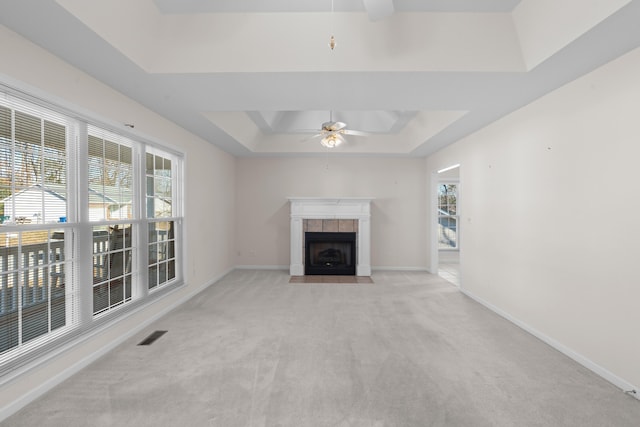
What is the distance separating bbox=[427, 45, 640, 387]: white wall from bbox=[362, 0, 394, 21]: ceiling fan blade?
195 cm

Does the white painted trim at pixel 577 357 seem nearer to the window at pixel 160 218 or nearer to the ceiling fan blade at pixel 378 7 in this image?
the ceiling fan blade at pixel 378 7

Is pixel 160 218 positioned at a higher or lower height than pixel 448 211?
lower

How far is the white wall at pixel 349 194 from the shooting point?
6320 millimetres

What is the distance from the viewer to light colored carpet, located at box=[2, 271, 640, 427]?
6.04 feet

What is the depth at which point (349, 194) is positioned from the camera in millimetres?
6332

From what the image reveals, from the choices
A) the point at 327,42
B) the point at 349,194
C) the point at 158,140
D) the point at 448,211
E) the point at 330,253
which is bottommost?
the point at 330,253

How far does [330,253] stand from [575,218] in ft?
14.0

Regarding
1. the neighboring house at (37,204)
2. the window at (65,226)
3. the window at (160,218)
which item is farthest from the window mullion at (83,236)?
the window at (160,218)

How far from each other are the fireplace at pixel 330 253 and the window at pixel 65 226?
3181 millimetres

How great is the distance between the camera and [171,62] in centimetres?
240

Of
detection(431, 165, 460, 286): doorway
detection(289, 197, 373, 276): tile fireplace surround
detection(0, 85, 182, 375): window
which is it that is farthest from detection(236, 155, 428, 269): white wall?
detection(0, 85, 182, 375): window

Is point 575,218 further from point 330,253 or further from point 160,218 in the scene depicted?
point 160,218

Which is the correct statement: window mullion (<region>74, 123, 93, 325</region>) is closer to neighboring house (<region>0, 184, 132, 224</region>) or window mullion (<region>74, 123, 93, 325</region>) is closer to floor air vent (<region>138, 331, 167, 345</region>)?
neighboring house (<region>0, 184, 132, 224</region>)

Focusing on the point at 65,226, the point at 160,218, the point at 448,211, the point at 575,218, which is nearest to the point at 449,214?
the point at 448,211
